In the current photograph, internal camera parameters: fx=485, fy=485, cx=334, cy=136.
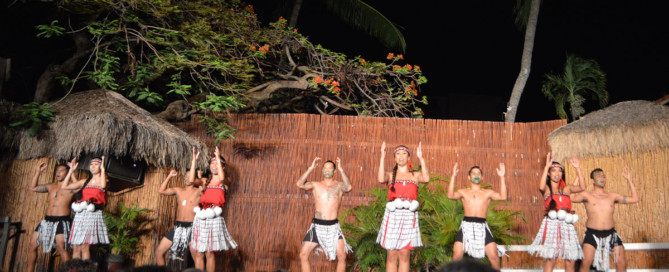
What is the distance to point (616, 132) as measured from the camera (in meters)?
6.85

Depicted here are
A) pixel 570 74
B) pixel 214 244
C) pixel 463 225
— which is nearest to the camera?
pixel 463 225

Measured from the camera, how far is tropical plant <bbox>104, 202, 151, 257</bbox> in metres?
6.52

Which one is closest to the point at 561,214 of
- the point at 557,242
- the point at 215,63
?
the point at 557,242

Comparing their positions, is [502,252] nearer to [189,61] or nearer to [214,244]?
[214,244]

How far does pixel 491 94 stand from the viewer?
13.8m

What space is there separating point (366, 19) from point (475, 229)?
561cm

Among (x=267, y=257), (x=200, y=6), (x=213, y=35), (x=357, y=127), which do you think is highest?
(x=200, y=6)

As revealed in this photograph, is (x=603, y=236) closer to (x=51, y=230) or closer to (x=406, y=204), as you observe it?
(x=406, y=204)

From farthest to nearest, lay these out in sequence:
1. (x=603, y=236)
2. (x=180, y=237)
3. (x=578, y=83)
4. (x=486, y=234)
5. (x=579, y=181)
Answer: (x=578, y=83) → (x=180, y=237) → (x=579, y=181) → (x=603, y=236) → (x=486, y=234)

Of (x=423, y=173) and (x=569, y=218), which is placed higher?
(x=423, y=173)

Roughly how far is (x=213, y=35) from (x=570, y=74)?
6592 millimetres

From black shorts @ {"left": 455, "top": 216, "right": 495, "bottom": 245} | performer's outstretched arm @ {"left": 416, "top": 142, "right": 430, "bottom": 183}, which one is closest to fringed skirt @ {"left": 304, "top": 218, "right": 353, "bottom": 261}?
performer's outstretched arm @ {"left": 416, "top": 142, "right": 430, "bottom": 183}

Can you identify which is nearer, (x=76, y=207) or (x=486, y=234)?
(x=486, y=234)

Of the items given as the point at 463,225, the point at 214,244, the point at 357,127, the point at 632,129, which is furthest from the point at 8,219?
the point at 632,129
